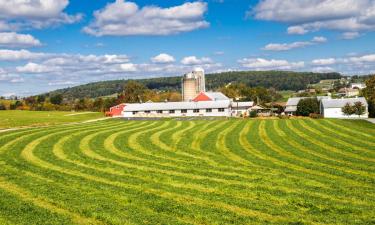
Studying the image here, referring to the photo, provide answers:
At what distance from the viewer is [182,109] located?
10075 cm

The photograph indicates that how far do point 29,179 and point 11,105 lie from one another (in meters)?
148

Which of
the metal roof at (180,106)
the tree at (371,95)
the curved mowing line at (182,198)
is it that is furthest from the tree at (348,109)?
the curved mowing line at (182,198)

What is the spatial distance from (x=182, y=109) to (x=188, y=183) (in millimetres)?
81266

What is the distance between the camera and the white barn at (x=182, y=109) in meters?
98.6

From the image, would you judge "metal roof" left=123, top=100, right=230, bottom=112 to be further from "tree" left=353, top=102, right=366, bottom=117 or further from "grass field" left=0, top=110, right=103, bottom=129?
"tree" left=353, top=102, right=366, bottom=117

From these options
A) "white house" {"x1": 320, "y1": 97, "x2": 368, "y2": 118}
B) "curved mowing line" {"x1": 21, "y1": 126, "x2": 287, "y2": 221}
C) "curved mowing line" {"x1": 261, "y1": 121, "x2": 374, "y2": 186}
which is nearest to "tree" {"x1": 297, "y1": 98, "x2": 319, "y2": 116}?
"white house" {"x1": 320, "y1": 97, "x2": 368, "y2": 118}

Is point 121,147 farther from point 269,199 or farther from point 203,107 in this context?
point 203,107

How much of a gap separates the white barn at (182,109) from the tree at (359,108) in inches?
1096

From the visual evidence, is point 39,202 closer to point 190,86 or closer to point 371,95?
point 371,95

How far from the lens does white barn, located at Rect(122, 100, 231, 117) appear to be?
9862 centimetres

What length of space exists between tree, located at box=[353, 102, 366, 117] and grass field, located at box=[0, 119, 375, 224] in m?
52.3

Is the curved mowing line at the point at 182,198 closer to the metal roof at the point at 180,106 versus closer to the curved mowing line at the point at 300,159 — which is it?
the curved mowing line at the point at 300,159

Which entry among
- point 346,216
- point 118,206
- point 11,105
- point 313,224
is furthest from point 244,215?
point 11,105

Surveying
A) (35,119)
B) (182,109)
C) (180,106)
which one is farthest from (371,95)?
(35,119)
